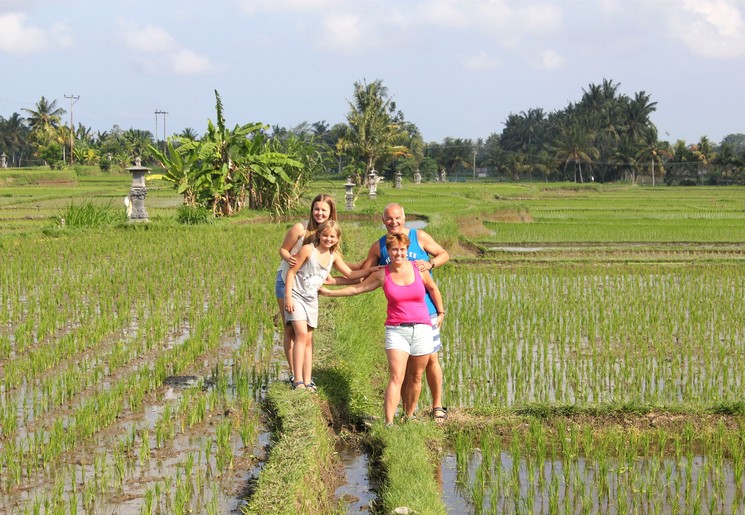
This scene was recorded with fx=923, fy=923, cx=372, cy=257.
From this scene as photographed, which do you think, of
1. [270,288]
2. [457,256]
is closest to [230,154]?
[457,256]

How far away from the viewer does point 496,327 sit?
756cm

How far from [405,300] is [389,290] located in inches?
3.6

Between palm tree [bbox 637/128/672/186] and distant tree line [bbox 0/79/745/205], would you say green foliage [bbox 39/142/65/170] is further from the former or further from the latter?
palm tree [bbox 637/128/672/186]

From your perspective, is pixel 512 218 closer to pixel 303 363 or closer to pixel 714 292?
pixel 714 292

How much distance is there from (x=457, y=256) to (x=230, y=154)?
6679mm

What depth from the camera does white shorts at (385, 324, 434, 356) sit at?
4.51m

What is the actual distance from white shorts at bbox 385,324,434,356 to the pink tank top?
0.11 ft

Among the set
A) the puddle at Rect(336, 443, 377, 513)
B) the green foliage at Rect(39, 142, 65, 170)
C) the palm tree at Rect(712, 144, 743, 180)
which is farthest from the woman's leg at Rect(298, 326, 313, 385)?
the green foliage at Rect(39, 142, 65, 170)

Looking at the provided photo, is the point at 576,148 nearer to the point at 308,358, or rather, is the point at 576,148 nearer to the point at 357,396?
the point at 357,396

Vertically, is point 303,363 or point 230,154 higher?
point 230,154

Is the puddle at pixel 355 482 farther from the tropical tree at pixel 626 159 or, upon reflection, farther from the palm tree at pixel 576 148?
the tropical tree at pixel 626 159

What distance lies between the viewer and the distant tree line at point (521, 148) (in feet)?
125

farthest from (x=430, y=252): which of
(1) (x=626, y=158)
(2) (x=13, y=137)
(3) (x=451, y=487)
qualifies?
(2) (x=13, y=137)

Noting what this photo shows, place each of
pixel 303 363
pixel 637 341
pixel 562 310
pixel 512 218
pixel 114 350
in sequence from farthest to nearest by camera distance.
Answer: pixel 512 218 < pixel 562 310 < pixel 637 341 < pixel 114 350 < pixel 303 363
